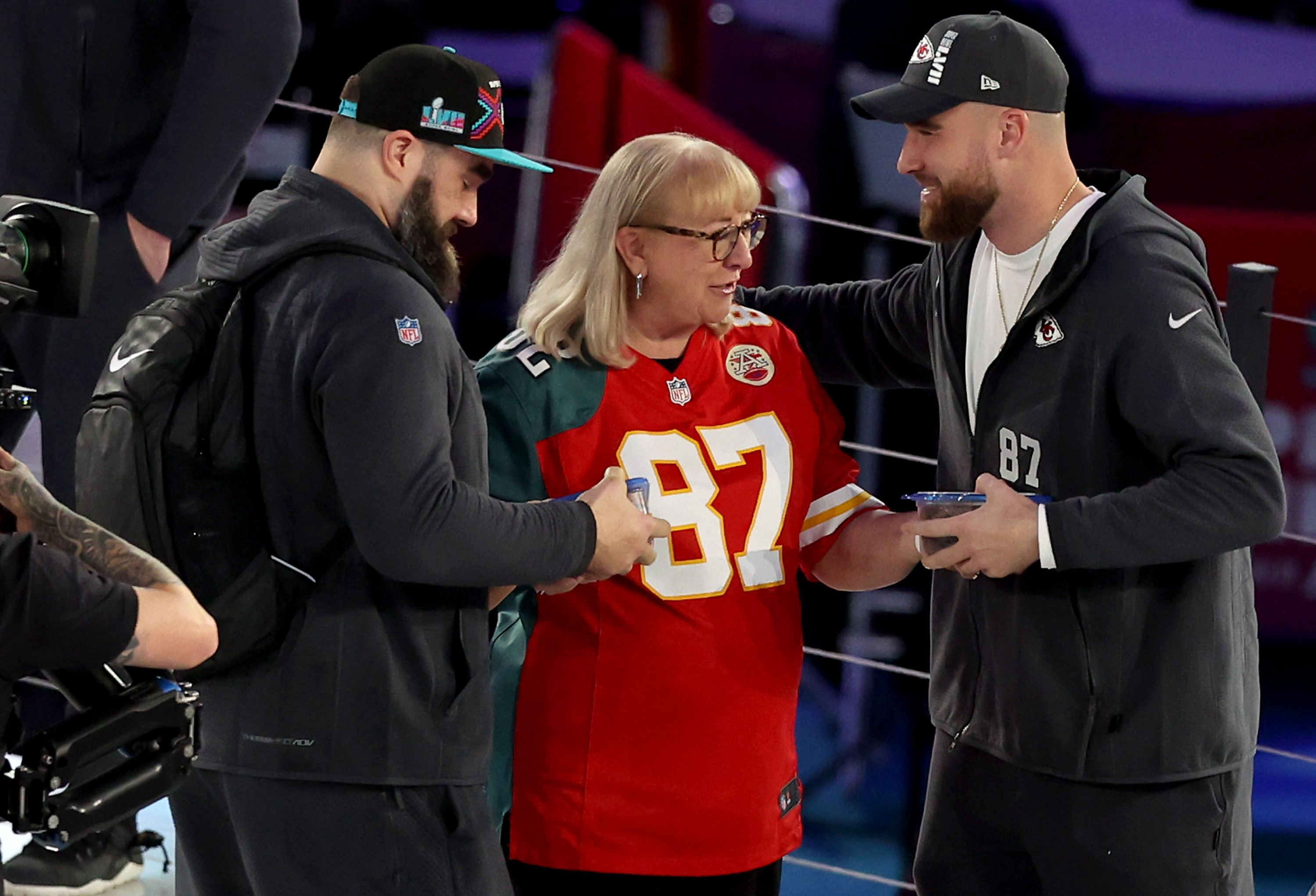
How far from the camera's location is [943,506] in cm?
212

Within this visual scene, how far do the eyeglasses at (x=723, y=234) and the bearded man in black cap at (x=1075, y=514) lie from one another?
24 centimetres

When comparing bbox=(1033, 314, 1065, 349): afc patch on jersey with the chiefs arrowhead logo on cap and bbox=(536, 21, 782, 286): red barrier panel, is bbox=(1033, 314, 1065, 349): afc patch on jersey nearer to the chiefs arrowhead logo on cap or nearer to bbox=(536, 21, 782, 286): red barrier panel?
the chiefs arrowhead logo on cap

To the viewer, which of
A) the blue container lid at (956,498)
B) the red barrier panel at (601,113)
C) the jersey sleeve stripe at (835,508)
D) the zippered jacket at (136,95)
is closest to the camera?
the blue container lid at (956,498)

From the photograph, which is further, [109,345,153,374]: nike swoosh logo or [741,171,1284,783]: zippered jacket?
[741,171,1284,783]: zippered jacket

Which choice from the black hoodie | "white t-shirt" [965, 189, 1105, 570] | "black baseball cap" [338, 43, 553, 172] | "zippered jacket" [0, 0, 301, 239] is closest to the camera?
the black hoodie

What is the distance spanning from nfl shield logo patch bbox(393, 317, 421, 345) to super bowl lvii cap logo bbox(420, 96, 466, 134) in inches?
10.4

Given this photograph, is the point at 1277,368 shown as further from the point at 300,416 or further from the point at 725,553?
the point at 300,416

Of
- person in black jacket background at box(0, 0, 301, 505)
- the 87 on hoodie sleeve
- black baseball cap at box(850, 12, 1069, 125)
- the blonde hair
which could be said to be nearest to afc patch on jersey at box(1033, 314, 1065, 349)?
the 87 on hoodie sleeve

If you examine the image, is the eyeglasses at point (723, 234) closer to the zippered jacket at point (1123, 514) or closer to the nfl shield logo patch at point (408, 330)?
the zippered jacket at point (1123, 514)

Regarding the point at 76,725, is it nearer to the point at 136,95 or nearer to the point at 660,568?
the point at 660,568

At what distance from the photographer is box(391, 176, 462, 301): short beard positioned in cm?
196

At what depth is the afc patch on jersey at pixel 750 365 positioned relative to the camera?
2234 mm

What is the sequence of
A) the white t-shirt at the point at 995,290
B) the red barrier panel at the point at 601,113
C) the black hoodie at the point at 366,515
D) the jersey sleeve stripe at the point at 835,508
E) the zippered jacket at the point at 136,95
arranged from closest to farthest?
the black hoodie at the point at 366,515 → the white t-shirt at the point at 995,290 → the jersey sleeve stripe at the point at 835,508 → the zippered jacket at the point at 136,95 → the red barrier panel at the point at 601,113

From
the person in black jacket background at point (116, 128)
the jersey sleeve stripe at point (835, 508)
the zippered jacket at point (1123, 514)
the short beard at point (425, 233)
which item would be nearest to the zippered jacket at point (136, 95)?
the person in black jacket background at point (116, 128)
